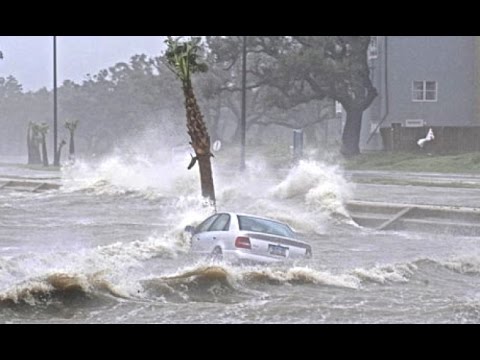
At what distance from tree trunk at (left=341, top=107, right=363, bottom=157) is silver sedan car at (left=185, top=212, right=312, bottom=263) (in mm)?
39060

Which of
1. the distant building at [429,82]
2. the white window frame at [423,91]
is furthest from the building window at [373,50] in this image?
the white window frame at [423,91]

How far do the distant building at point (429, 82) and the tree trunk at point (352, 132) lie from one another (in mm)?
2810

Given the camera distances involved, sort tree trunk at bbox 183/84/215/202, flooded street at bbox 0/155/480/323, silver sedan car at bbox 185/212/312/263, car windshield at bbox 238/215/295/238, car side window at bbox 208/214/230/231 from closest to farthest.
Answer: flooded street at bbox 0/155/480/323 → silver sedan car at bbox 185/212/312/263 → car windshield at bbox 238/215/295/238 → car side window at bbox 208/214/230/231 → tree trunk at bbox 183/84/215/202

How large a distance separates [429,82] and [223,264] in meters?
44.0

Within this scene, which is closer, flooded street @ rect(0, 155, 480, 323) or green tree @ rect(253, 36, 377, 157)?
flooded street @ rect(0, 155, 480, 323)

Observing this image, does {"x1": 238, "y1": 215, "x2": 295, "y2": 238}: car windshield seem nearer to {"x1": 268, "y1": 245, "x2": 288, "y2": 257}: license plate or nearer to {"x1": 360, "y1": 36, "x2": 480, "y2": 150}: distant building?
{"x1": 268, "y1": 245, "x2": 288, "y2": 257}: license plate

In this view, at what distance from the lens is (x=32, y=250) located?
21250 millimetres

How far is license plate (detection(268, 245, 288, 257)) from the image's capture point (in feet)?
52.4

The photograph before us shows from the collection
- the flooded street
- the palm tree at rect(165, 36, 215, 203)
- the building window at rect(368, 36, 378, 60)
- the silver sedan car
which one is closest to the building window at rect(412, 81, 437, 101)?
the building window at rect(368, 36, 378, 60)

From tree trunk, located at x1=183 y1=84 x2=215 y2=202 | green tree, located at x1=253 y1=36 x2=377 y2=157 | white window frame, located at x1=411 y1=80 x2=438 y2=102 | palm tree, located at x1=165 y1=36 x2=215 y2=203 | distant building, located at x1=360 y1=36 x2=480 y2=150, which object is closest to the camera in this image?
palm tree, located at x1=165 y1=36 x2=215 y2=203

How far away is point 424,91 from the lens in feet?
190

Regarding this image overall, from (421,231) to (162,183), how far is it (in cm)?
1377

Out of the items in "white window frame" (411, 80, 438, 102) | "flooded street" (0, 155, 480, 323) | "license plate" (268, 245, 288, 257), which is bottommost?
"flooded street" (0, 155, 480, 323)
